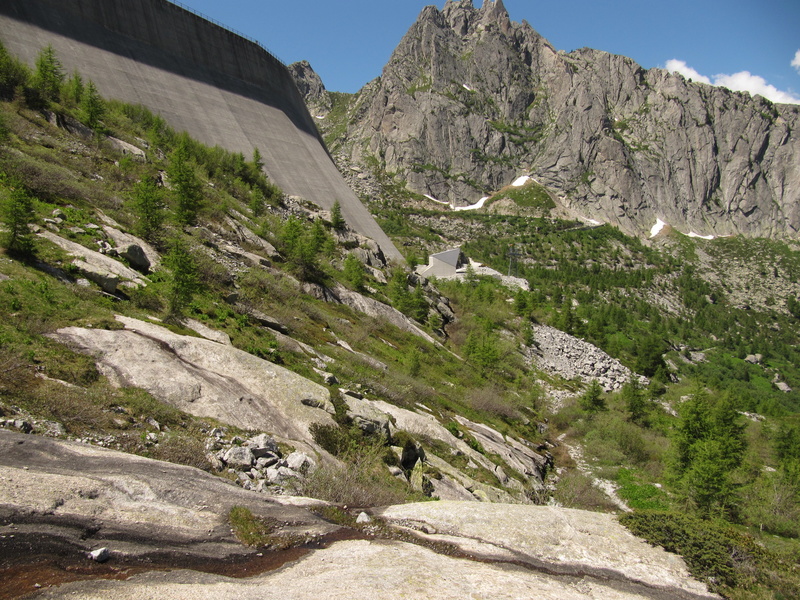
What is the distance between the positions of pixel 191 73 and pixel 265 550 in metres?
56.7

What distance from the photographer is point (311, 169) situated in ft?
176

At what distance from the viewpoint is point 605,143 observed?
585ft

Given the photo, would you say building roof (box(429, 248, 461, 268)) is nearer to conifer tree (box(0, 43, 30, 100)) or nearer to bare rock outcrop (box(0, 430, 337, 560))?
conifer tree (box(0, 43, 30, 100))

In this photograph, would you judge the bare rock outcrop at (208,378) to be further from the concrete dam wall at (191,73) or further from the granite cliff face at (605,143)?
the granite cliff face at (605,143)

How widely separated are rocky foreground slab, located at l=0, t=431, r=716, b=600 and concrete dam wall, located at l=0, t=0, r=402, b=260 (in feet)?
148

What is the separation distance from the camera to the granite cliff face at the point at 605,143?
17838 cm

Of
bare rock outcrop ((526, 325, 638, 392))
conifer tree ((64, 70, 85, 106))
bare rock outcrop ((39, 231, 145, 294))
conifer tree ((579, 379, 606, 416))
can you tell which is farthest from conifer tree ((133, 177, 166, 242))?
bare rock outcrop ((526, 325, 638, 392))

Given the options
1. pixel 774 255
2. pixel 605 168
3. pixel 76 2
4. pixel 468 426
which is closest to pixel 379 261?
pixel 468 426

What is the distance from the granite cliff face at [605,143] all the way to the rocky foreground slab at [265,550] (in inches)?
6994

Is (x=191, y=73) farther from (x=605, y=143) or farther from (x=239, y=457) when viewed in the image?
(x=605, y=143)

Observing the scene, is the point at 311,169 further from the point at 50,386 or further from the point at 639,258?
the point at 639,258

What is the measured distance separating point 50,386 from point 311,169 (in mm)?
49755

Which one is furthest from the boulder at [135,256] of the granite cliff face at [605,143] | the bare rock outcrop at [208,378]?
the granite cliff face at [605,143]

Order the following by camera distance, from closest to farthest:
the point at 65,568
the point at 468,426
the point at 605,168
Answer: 1. the point at 65,568
2. the point at 468,426
3. the point at 605,168
